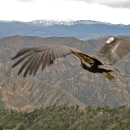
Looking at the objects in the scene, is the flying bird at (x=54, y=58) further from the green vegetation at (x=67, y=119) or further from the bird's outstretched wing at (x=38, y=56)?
the green vegetation at (x=67, y=119)

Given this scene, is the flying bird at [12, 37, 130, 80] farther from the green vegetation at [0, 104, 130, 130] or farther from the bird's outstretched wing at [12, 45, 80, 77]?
the green vegetation at [0, 104, 130, 130]

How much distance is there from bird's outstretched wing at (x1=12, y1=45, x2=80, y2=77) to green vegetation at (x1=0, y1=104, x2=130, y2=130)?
57.7 metres

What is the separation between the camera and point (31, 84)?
616 ft

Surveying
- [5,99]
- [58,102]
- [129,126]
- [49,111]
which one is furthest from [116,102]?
[129,126]

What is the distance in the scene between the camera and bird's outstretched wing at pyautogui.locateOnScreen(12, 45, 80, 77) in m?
2.33

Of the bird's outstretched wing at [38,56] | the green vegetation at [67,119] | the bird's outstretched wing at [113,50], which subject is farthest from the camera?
the green vegetation at [67,119]

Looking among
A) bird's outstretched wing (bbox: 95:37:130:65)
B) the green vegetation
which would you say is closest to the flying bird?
bird's outstretched wing (bbox: 95:37:130:65)

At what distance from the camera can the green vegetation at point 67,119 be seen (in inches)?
2574

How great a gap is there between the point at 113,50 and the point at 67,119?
6963 centimetres

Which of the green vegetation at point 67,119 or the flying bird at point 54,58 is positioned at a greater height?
the flying bird at point 54,58

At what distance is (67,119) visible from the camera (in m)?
→ 71.6

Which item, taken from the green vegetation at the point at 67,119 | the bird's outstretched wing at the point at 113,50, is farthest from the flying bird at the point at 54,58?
the green vegetation at the point at 67,119

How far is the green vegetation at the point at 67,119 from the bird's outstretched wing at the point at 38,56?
189ft

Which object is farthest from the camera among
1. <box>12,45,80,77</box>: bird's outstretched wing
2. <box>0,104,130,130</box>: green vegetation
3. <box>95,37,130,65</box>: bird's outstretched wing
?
<box>0,104,130,130</box>: green vegetation
